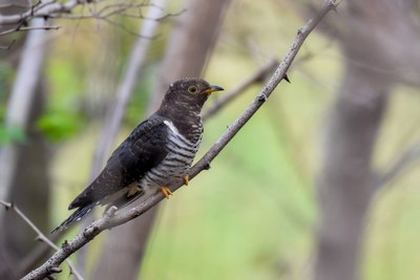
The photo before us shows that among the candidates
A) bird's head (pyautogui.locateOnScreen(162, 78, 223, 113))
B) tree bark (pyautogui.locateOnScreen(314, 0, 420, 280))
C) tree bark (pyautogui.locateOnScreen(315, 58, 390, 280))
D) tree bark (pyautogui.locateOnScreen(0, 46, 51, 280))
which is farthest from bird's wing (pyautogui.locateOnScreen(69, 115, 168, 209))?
tree bark (pyautogui.locateOnScreen(315, 58, 390, 280))

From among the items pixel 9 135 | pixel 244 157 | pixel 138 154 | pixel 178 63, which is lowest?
pixel 9 135

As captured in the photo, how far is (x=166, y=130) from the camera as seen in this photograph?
11.9 feet

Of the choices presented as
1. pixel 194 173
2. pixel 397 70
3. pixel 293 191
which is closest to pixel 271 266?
pixel 397 70

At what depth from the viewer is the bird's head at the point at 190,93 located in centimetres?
359

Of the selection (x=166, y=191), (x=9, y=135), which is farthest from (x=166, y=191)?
(x=9, y=135)

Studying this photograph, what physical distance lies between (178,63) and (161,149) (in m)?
1.42

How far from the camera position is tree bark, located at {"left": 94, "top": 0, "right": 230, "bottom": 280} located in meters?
4.72

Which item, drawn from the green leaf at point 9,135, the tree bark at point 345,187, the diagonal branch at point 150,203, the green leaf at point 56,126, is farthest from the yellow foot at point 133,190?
the tree bark at point 345,187

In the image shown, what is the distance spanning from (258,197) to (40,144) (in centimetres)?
657

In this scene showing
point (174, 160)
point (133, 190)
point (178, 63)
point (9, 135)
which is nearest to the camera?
point (174, 160)

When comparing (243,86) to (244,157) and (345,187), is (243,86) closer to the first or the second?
(345,187)

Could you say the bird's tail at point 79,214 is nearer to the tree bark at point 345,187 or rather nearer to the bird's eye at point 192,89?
the bird's eye at point 192,89

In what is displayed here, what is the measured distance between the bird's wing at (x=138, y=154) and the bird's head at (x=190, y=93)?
0.11 metres

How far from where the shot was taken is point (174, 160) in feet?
11.6
